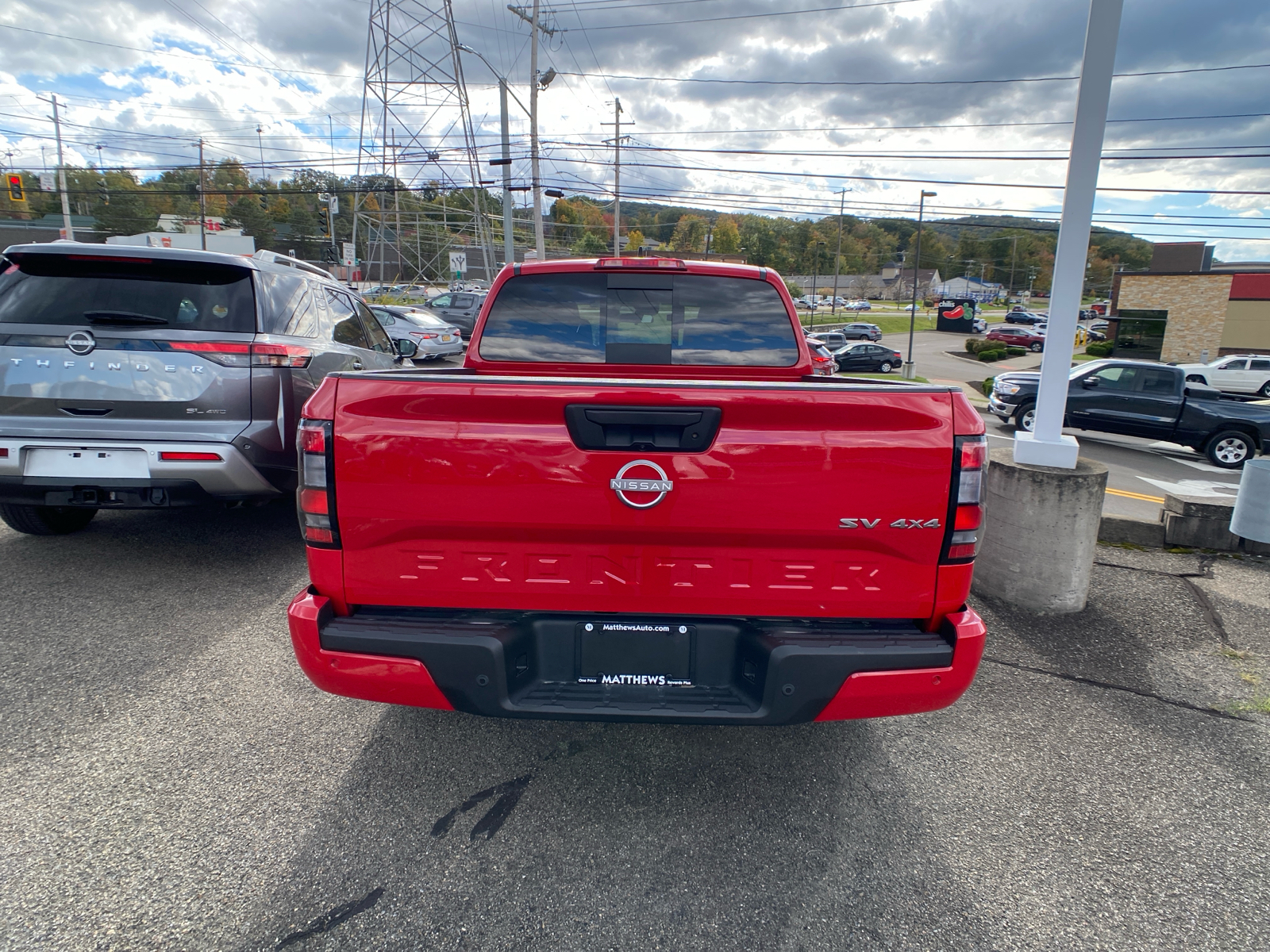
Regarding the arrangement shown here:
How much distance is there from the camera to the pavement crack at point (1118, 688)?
10.9 feet

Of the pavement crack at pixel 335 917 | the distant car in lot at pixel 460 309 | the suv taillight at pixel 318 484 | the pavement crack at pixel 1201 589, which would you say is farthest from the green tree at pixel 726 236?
the pavement crack at pixel 335 917

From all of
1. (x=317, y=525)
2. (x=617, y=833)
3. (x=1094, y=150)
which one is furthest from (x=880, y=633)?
(x=1094, y=150)

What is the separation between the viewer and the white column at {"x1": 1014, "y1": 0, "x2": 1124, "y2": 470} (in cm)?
426

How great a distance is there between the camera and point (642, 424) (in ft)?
6.68

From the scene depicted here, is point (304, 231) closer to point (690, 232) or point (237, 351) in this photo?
point (690, 232)

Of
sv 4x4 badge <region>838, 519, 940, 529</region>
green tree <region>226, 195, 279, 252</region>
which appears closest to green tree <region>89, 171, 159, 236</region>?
green tree <region>226, 195, 279, 252</region>

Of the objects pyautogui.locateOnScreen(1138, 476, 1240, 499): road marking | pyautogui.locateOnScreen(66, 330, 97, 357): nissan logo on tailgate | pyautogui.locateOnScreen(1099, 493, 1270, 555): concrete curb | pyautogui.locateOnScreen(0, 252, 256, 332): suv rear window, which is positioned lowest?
pyautogui.locateOnScreen(1138, 476, 1240, 499): road marking

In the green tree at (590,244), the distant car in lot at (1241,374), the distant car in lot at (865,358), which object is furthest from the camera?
the green tree at (590,244)

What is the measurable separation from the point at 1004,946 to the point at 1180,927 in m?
0.58

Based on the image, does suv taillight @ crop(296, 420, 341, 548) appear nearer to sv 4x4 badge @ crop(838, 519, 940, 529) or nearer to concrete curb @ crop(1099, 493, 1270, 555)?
sv 4x4 badge @ crop(838, 519, 940, 529)

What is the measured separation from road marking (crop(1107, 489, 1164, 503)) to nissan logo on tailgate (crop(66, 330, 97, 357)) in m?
10.9

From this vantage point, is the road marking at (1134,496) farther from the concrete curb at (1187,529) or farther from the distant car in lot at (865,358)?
the distant car in lot at (865,358)

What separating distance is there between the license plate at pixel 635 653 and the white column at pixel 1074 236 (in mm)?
3377

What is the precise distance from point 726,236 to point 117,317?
141080 millimetres
